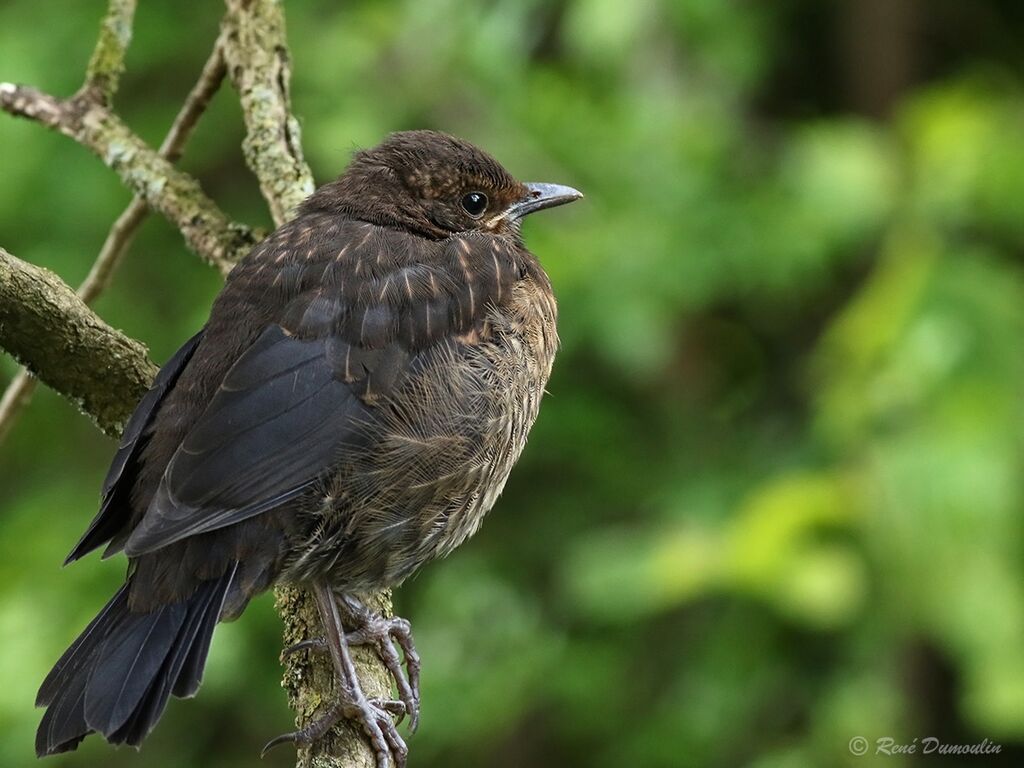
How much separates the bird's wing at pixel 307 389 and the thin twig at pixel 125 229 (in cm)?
90

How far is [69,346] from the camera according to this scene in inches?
A: 138

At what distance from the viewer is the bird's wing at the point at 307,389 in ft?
11.3

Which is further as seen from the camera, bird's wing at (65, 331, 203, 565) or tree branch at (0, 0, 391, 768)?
tree branch at (0, 0, 391, 768)

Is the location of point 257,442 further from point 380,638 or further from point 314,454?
point 380,638

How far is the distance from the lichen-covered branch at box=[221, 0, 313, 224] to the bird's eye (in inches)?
18.1

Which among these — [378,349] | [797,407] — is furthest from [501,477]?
[797,407]

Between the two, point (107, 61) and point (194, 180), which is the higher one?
point (107, 61)

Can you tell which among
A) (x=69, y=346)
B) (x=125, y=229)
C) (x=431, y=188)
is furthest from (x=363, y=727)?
(x=125, y=229)

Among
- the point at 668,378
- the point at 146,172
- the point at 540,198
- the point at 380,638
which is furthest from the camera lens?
the point at 668,378

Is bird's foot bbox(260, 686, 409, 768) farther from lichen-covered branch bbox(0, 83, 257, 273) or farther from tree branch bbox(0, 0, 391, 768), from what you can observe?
lichen-covered branch bbox(0, 83, 257, 273)

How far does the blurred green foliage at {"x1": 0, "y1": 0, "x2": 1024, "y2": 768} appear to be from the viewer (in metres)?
4.79

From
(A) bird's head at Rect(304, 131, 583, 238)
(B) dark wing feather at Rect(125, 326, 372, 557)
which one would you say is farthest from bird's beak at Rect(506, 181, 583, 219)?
(B) dark wing feather at Rect(125, 326, 372, 557)

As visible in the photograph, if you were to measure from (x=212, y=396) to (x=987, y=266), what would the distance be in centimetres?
Answer: 273

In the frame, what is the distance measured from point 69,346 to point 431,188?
4.19 ft
